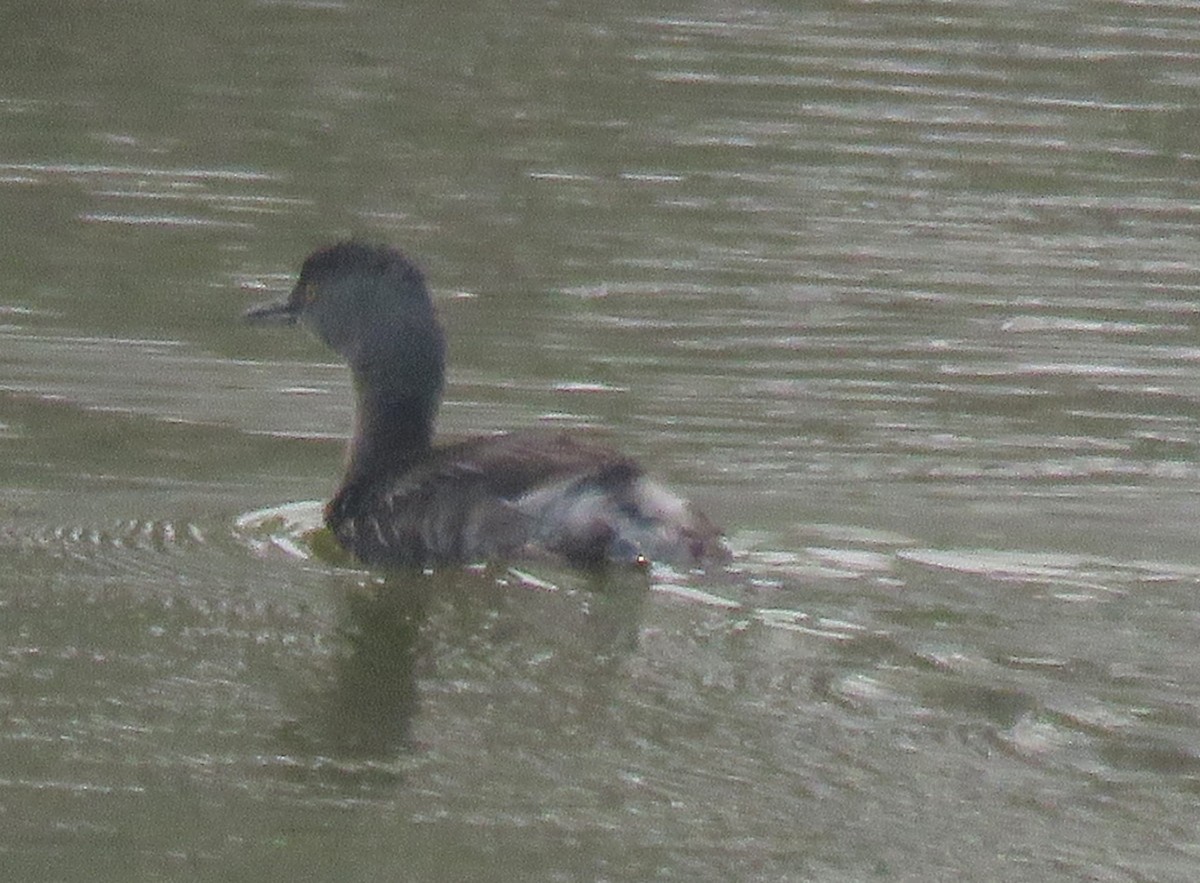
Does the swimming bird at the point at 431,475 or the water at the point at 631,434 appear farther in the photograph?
the swimming bird at the point at 431,475

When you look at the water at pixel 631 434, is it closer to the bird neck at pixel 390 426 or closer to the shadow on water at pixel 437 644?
the shadow on water at pixel 437 644

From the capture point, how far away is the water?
6820 millimetres

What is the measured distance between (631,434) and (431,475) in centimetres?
136

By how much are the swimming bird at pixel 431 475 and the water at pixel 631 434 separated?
0.45ft

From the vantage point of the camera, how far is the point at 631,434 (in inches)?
412

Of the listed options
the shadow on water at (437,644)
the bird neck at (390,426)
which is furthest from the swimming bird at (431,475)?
the shadow on water at (437,644)

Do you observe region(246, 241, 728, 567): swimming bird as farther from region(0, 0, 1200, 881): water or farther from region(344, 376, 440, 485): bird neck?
region(0, 0, 1200, 881): water

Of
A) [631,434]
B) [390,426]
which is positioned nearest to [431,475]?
[390,426]

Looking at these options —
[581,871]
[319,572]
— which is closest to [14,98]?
[319,572]

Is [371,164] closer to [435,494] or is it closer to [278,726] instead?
[435,494]

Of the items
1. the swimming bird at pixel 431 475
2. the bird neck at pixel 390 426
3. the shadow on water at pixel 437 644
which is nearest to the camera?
the shadow on water at pixel 437 644

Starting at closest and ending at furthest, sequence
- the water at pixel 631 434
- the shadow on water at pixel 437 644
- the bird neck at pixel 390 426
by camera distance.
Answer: the water at pixel 631 434, the shadow on water at pixel 437 644, the bird neck at pixel 390 426

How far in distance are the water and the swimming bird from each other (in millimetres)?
137

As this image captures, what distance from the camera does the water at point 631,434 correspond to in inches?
269
